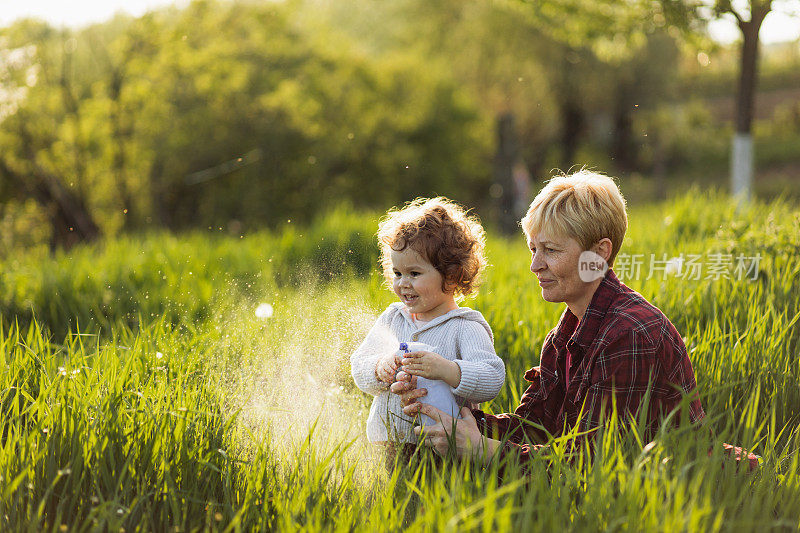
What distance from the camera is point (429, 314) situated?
8.59 ft

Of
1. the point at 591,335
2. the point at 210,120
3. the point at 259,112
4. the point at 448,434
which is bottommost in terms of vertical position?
the point at 448,434

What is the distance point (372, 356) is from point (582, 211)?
2.89 ft

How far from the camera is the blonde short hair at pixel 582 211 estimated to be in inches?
95.3

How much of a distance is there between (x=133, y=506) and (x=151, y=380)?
0.84 m

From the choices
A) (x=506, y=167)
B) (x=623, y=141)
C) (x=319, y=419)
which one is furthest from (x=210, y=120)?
(x=623, y=141)

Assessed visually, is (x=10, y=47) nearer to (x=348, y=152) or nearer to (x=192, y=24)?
(x=192, y=24)

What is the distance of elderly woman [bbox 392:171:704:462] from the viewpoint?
2.35 meters

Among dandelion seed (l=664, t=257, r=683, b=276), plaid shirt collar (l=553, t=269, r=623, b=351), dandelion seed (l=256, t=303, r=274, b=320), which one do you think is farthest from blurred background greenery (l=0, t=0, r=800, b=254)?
plaid shirt collar (l=553, t=269, r=623, b=351)

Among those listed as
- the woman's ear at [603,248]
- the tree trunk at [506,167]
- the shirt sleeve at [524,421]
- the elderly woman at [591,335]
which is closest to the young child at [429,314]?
the elderly woman at [591,335]

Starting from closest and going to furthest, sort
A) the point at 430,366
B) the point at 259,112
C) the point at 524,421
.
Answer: the point at 430,366 < the point at 524,421 < the point at 259,112

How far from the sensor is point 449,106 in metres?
19.4

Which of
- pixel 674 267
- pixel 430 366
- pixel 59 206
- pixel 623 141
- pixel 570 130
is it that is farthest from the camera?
pixel 623 141

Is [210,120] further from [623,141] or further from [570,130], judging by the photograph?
[623,141]

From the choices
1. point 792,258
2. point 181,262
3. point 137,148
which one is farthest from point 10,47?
point 792,258
